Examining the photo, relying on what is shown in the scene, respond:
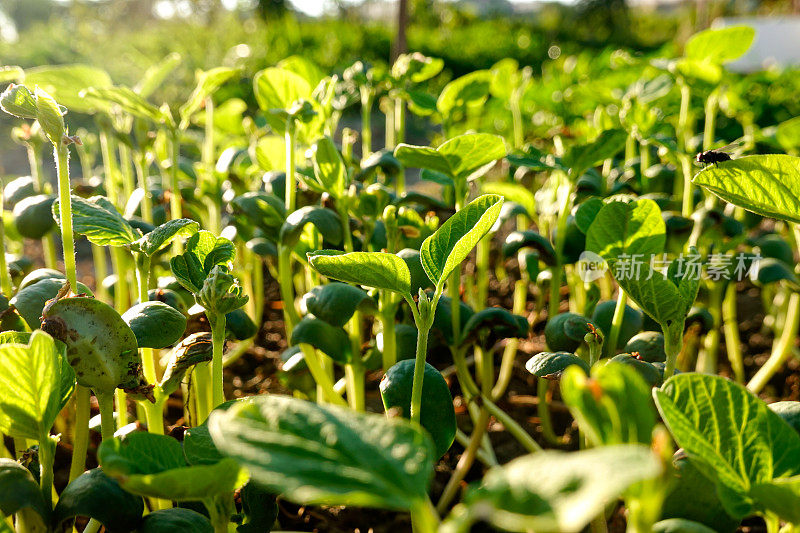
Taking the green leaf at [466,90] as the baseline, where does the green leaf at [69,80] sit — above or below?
above

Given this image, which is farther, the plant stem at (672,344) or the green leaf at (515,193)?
the green leaf at (515,193)

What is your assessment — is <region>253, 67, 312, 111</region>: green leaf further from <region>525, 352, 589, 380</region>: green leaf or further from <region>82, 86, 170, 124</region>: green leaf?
<region>525, 352, 589, 380</region>: green leaf

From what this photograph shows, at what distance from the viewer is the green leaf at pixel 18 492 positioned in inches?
20.4

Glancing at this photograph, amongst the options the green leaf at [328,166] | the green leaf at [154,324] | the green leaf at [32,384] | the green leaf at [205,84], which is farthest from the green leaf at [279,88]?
the green leaf at [32,384]

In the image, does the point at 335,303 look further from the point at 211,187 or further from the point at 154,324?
the point at 211,187

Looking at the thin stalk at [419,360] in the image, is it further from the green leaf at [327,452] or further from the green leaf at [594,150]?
the green leaf at [594,150]

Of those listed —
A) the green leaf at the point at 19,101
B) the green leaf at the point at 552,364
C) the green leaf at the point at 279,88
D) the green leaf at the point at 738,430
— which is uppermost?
the green leaf at the point at 19,101

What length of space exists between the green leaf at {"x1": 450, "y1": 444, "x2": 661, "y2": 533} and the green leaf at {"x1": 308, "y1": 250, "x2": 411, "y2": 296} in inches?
9.1

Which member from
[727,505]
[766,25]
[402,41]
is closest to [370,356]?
[727,505]

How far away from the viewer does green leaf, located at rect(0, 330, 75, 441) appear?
0.50 meters

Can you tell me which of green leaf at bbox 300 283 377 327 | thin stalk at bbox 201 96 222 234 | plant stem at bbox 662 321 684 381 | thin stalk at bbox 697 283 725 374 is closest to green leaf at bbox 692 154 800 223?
plant stem at bbox 662 321 684 381

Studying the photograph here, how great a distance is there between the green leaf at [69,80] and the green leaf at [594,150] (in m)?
0.75

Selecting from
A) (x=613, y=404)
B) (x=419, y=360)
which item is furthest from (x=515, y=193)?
(x=613, y=404)

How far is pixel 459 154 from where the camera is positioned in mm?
869
